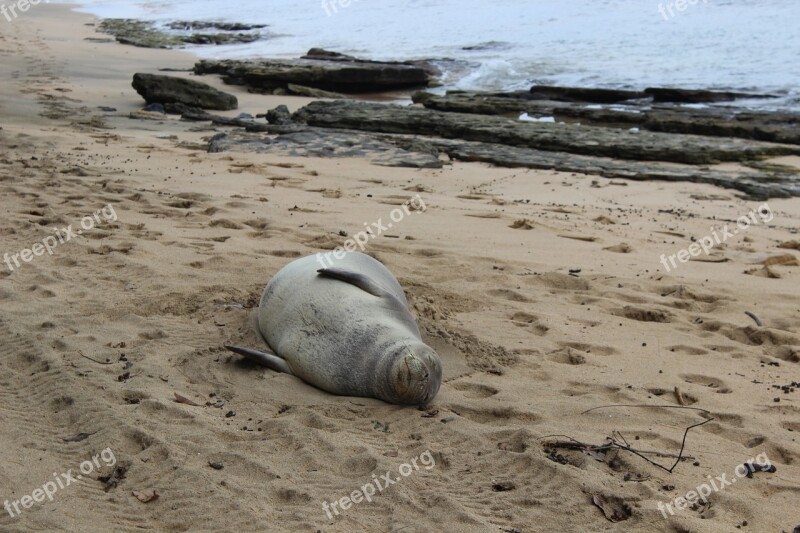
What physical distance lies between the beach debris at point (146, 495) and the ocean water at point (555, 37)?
13.8 metres

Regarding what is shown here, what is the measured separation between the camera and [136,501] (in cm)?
294

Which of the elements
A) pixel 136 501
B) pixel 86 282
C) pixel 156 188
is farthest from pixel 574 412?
pixel 156 188

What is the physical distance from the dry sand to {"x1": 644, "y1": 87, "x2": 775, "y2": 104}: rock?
7.11m

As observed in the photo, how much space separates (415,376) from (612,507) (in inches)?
41.1

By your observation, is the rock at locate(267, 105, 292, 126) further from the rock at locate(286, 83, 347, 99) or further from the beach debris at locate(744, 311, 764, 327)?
the beach debris at locate(744, 311, 764, 327)

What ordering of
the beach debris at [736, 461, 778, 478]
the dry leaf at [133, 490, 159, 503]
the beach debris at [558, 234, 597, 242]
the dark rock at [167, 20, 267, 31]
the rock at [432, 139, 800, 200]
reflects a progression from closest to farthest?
the dry leaf at [133, 490, 159, 503], the beach debris at [736, 461, 778, 478], the beach debris at [558, 234, 597, 242], the rock at [432, 139, 800, 200], the dark rock at [167, 20, 267, 31]

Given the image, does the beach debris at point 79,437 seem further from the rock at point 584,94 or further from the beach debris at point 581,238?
the rock at point 584,94

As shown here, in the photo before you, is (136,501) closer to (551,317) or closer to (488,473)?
(488,473)

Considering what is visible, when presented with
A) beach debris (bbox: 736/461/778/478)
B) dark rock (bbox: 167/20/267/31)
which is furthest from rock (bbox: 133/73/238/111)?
dark rock (bbox: 167/20/267/31)

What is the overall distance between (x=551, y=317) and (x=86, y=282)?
2.91 metres

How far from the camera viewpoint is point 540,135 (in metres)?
10.6

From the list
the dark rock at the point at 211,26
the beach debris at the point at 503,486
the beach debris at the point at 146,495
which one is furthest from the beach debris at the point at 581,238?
the dark rock at the point at 211,26

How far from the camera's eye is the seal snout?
367cm

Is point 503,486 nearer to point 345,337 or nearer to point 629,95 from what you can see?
point 345,337
